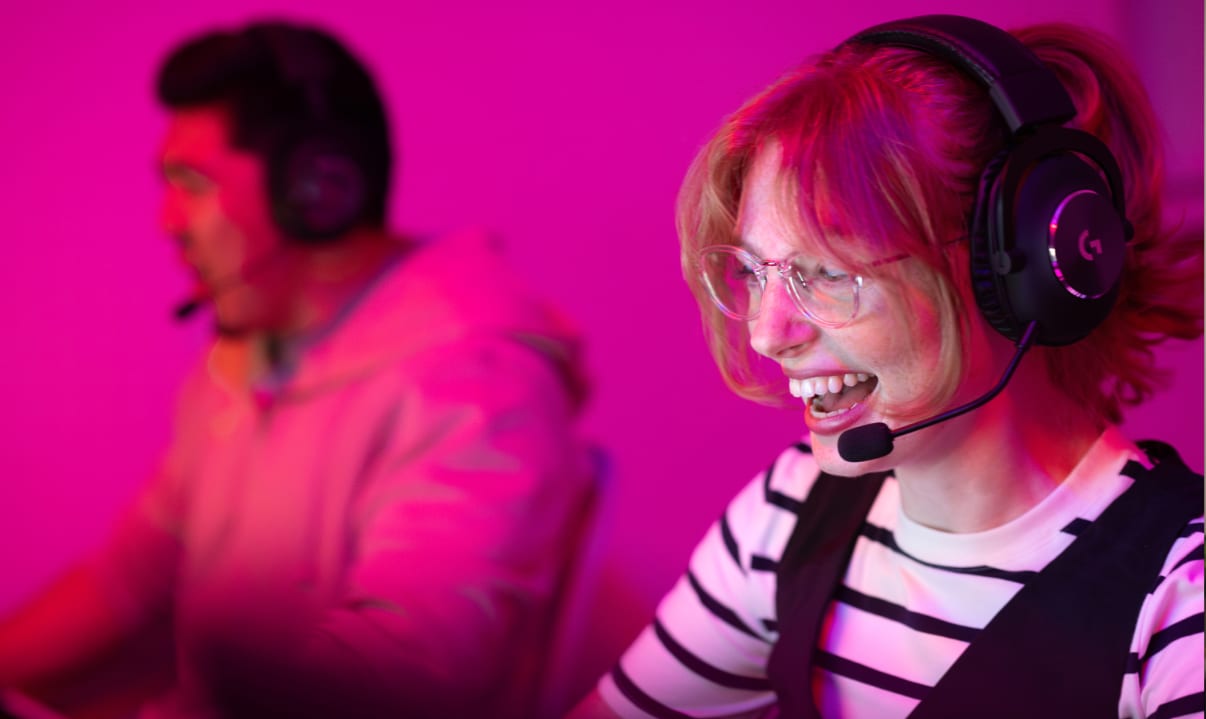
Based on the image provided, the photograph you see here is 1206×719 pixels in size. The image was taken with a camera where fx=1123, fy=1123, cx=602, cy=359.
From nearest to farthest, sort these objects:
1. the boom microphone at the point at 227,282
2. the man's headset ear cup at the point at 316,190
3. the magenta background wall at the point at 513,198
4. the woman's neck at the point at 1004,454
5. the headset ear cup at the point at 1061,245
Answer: the headset ear cup at the point at 1061,245 < the woman's neck at the point at 1004,454 < the magenta background wall at the point at 513,198 < the man's headset ear cup at the point at 316,190 < the boom microphone at the point at 227,282

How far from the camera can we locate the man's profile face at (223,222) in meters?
1.53

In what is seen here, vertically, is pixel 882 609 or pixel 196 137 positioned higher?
pixel 196 137

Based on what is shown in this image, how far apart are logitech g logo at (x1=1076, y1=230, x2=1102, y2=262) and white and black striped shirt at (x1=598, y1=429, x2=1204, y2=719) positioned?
6.3 inches

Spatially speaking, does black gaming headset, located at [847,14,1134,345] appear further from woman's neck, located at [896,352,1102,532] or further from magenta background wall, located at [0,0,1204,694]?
magenta background wall, located at [0,0,1204,694]

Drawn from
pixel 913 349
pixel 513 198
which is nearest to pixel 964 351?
pixel 913 349

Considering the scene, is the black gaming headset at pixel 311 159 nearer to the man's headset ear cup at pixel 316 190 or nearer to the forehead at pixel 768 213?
the man's headset ear cup at pixel 316 190

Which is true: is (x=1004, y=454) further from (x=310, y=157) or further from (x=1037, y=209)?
(x=310, y=157)

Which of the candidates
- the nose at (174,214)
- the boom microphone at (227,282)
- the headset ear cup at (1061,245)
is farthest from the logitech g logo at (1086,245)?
the nose at (174,214)

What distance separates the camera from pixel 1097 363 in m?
0.81

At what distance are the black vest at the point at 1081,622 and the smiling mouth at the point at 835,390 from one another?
169mm

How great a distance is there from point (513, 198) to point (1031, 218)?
950mm

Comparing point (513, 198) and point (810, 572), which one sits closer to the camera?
point (810, 572)

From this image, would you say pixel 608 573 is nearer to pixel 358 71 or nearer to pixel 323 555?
pixel 323 555

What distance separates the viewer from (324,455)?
1.47 m
